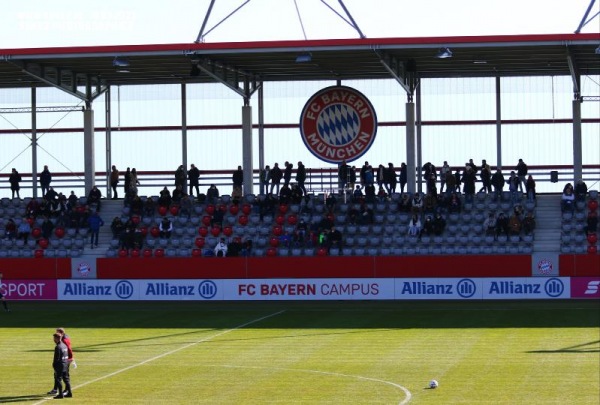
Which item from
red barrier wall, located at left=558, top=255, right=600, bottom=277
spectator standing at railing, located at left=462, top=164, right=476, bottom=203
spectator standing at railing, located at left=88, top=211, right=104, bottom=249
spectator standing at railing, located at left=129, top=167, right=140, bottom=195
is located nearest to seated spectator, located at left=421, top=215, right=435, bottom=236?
spectator standing at railing, located at left=462, top=164, right=476, bottom=203

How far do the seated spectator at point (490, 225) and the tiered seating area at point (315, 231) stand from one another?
0.24 m

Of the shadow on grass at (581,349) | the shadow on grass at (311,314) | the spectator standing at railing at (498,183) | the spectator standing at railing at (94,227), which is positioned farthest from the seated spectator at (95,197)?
the shadow on grass at (581,349)

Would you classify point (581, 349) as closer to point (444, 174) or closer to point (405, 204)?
point (405, 204)

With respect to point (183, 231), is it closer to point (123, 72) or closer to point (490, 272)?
point (123, 72)

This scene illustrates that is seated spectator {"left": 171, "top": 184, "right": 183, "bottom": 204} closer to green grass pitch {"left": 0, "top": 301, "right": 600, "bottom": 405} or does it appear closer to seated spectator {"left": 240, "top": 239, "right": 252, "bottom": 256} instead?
seated spectator {"left": 240, "top": 239, "right": 252, "bottom": 256}

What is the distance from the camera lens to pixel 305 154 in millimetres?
53125

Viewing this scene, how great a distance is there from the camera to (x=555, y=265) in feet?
147

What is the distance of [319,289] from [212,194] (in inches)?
317

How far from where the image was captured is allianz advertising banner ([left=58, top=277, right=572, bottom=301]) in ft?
147

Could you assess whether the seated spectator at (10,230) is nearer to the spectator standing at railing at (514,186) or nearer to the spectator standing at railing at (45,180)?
the spectator standing at railing at (45,180)

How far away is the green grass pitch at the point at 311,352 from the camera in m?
24.8

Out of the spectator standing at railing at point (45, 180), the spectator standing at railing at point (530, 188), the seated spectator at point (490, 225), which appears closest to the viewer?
the seated spectator at point (490, 225)

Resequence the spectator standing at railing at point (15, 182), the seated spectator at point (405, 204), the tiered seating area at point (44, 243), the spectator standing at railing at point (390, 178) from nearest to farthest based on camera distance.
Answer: the seated spectator at point (405, 204) → the tiered seating area at point (44, 243) → the spectator standing at railing at point (390, 178) → the spectator standing at railing at point (15, 182)

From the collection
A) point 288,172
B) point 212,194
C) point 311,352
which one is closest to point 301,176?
point 288,172
